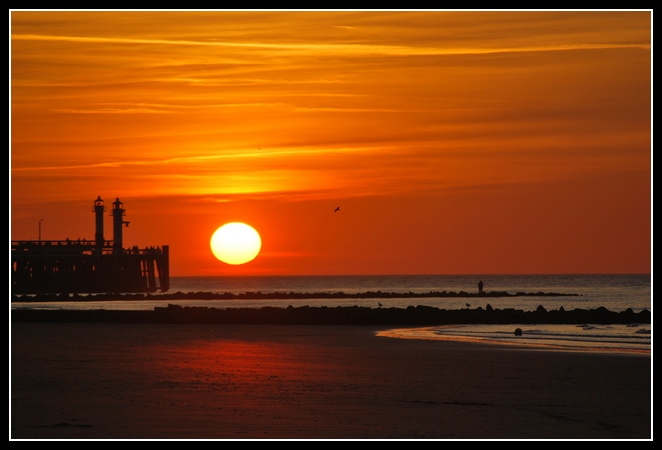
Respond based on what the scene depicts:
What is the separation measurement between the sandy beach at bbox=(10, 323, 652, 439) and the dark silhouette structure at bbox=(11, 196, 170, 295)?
5446cm

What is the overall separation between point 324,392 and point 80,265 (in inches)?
2657

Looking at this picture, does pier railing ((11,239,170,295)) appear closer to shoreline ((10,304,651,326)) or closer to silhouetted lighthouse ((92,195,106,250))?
silhouetted lighthouse ((92,195,106,250))

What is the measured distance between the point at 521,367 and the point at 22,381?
10.0 m

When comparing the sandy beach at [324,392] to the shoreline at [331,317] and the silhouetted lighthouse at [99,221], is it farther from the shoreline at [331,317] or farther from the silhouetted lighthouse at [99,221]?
the silhouetted lighthouse at [99,221]

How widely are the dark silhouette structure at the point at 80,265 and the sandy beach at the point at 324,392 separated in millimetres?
54462

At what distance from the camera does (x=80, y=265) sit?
78.8 meters

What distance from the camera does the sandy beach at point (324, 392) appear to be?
39.4 ft

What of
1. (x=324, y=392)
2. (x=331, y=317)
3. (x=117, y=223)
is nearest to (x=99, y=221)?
(x=117, y=223)

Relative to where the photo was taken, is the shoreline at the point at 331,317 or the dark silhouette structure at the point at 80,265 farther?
the dark silhouette structure at the point at 80,265

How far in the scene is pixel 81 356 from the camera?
2108 cm

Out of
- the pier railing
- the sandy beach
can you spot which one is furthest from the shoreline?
the pier railing

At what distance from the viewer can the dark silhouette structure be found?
3012 inches

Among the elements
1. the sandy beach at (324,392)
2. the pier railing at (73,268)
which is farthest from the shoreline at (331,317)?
the pier railing at (73,268)

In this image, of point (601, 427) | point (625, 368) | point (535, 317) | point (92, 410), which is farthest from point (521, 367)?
point (535, 317)
